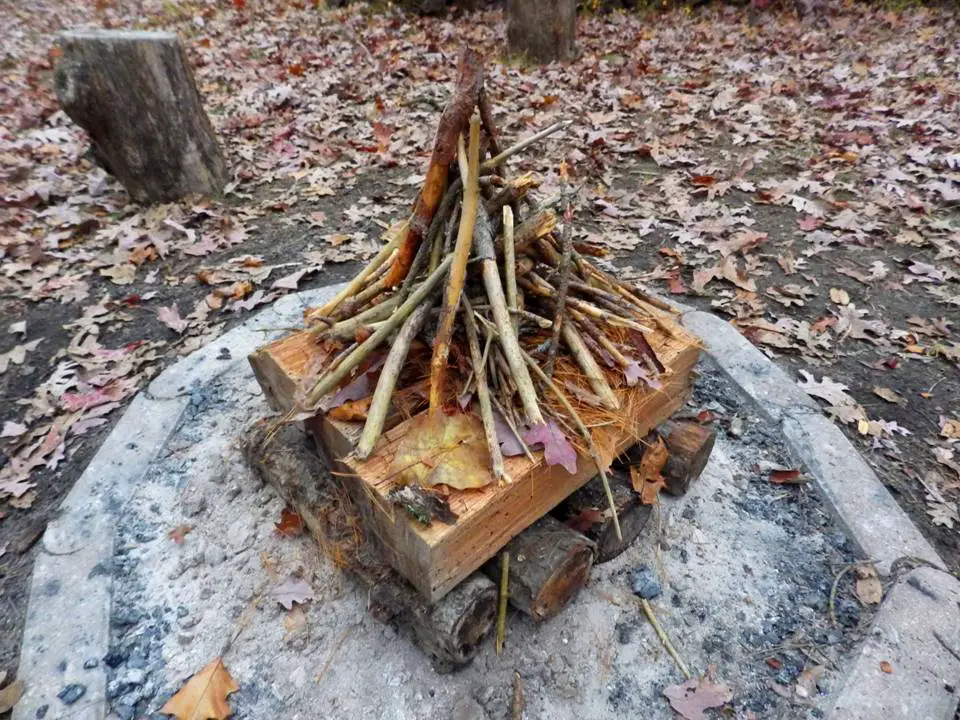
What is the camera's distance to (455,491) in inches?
62.1

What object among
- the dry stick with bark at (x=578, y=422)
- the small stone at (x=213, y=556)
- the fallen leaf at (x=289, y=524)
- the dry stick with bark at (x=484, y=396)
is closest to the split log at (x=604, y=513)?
the dry stick with bark at (x=578, y=422)

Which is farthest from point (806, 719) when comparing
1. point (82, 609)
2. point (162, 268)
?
point (162, 268)

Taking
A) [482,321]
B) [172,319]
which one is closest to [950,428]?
[482,321]

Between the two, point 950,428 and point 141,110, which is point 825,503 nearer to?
point 950,428

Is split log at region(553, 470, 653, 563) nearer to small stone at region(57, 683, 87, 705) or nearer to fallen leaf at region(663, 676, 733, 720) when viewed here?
fallen leaf at region(663, 676, 733, 720)

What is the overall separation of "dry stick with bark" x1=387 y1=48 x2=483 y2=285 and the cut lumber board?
1.63ft

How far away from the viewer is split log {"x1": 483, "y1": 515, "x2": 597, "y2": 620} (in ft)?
5.76

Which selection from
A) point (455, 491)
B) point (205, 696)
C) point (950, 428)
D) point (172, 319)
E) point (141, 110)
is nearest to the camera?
point (455, 491)

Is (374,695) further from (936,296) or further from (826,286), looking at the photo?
(936,296)

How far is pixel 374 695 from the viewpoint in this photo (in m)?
1.82

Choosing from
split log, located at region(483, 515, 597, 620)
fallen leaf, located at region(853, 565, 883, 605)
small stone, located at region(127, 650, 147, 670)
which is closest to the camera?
split log, located at region(483, 515, 597, 620)

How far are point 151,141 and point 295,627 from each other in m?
4.36

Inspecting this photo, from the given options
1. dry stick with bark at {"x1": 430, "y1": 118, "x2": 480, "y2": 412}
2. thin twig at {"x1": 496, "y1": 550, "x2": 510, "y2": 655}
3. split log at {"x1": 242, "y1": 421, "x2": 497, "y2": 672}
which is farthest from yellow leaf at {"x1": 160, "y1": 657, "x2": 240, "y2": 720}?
dry stick with bark at {"x1": 430, "y1": 118, "x2": 480, "y2": 412}

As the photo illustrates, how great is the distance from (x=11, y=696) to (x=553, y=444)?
6.27 feet
